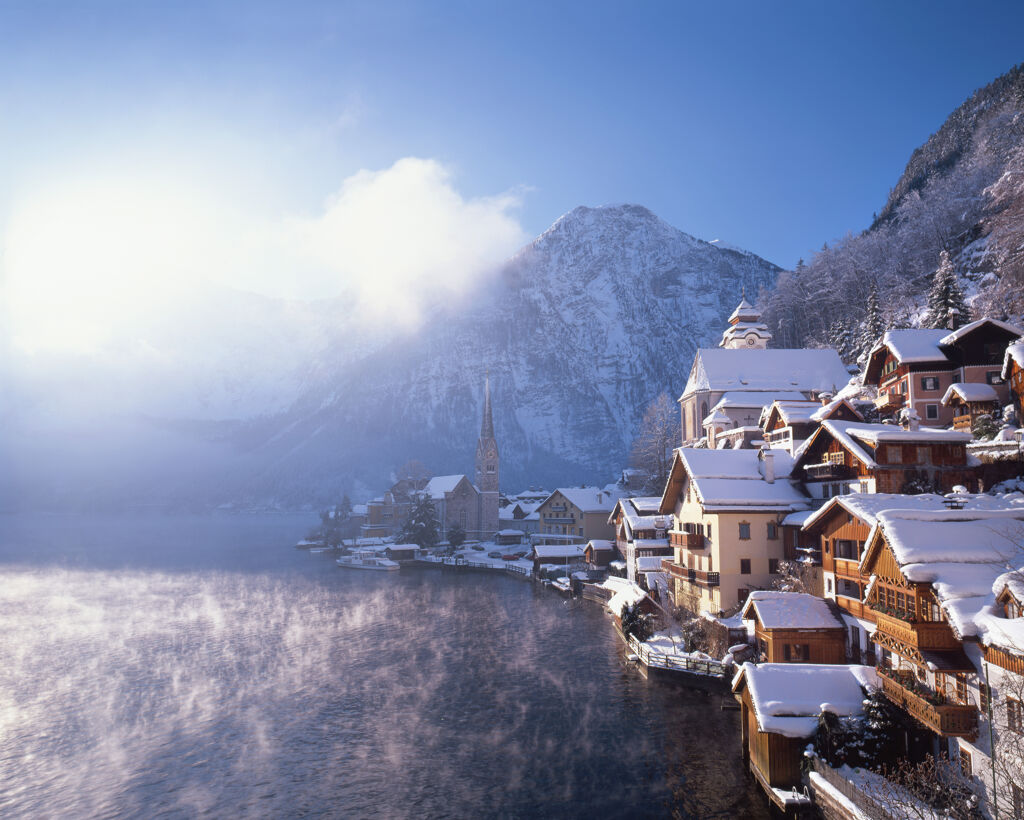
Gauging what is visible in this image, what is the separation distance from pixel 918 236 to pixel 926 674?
97.7m

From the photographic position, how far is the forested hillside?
8144 centimetres

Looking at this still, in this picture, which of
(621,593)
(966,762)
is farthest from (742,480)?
(966,762)

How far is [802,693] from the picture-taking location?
80.2ft

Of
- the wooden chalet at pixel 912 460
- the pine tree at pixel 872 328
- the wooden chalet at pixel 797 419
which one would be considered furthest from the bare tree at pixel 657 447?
the wooden chalet at pixel 912 460

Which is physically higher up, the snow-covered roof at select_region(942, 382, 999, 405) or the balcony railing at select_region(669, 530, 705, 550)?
the snow-covered roof at select_region(942, 382, 999, 405)

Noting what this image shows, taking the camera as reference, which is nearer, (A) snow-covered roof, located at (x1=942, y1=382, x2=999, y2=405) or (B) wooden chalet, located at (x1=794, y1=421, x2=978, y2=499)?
(B) wooden chalet, located at (x1=794, y1=421, x2=978, y2=499)

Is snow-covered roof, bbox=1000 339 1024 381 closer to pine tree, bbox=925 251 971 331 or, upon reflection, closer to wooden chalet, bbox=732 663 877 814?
pine tree, bbox=925 251 971 331

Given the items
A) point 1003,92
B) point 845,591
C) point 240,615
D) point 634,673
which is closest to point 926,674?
point 845,591

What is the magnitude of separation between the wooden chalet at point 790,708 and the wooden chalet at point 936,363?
27770 mm

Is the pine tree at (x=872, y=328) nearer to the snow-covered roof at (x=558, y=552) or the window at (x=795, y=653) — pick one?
the snow-covered roof at (x=558, y=552)

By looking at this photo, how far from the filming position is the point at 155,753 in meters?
→ 32.3

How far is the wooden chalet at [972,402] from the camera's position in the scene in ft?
136

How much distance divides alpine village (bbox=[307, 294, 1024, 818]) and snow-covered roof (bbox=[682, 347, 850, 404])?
10.9 inches

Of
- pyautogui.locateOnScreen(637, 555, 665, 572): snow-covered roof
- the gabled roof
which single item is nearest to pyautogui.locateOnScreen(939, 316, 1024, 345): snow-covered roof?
pyautogui.locateOnScreen(637, 555, 665, 572): snow-covered roof
